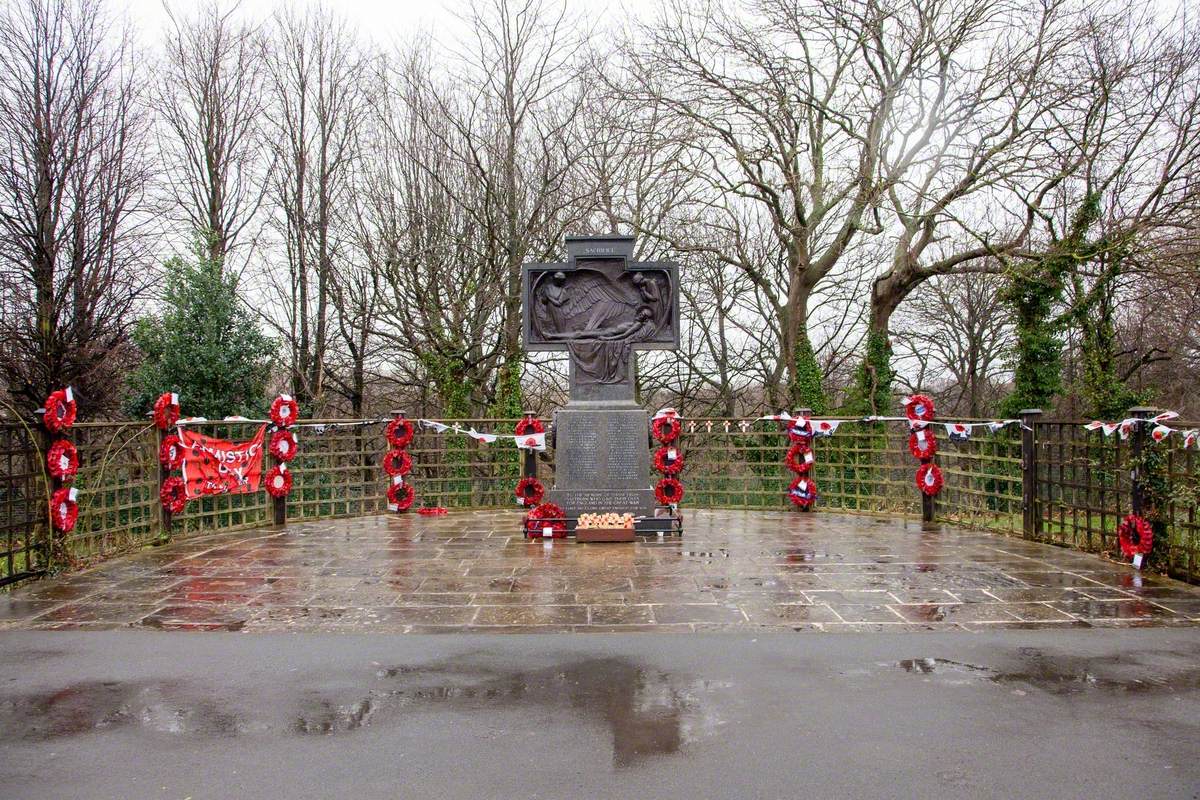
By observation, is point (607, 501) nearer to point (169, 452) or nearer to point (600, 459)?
point (600, 459)

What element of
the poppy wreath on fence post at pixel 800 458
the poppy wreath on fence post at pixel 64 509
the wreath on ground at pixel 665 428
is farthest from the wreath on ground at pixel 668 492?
the poppy wreath on fence post at pixel 64 509

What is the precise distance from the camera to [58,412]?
7777mm

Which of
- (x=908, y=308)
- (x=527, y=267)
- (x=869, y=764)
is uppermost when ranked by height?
Answer: (x=908, y=308)

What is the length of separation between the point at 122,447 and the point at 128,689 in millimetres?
5374

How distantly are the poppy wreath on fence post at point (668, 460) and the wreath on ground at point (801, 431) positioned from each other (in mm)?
1865

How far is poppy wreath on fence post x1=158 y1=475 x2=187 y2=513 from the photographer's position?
387 inches

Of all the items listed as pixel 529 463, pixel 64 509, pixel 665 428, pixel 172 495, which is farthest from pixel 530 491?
pixel 64 509

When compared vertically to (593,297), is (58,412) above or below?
below

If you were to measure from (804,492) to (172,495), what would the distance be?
27.1 ft

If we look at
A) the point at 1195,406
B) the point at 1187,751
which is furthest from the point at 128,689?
the point at 1195,406

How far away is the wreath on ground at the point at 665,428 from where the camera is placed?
37.2ft

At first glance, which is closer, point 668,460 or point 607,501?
point 607,501

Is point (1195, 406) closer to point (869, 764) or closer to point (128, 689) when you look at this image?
point (869, 764)

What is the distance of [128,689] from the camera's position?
4.64 meters
